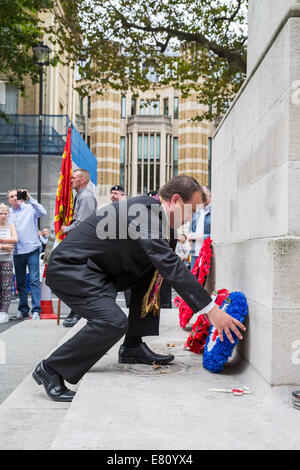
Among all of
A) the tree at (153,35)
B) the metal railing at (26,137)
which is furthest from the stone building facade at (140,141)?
the tree at (153,35)

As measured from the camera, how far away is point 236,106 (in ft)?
15.6

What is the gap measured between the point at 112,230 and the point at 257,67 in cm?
169

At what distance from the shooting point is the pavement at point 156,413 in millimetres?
2285

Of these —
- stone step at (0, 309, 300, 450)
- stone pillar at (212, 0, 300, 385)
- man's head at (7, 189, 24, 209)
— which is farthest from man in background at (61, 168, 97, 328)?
stone step at (0, 309, 300, 450)

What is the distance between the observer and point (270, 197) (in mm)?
3469

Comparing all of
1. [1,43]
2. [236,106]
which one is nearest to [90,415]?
[236,106]

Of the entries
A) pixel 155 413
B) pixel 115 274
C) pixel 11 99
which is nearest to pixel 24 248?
pixel 115 274

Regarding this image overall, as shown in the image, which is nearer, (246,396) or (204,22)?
(246,396)

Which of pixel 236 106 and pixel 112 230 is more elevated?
pixel 236 106

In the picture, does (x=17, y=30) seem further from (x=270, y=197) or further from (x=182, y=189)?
(x=270, y=197)

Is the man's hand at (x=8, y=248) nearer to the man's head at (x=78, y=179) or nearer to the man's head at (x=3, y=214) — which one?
the man's head at (x=3, y=214)

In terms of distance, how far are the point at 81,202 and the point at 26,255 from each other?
1799 millimetres

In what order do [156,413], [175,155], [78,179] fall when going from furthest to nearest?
[175,155] → [78,179] → [156,413]

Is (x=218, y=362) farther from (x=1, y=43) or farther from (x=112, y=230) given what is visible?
(x=1, y=43)
